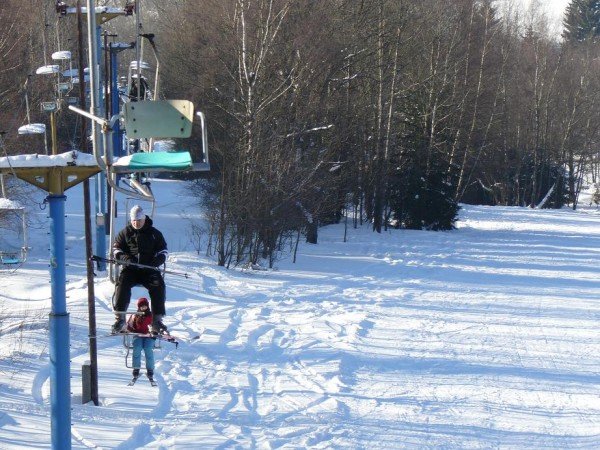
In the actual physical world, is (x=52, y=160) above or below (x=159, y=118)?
below

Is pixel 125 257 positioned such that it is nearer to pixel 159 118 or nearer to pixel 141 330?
pixel 141 330

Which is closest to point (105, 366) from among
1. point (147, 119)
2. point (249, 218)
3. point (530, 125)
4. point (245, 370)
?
point (245, 370)

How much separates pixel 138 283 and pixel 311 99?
46.6 ft

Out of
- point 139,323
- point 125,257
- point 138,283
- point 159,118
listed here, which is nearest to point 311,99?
point 138,283

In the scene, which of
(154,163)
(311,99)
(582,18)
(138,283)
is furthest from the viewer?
(582,18)

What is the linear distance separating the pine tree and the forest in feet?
127

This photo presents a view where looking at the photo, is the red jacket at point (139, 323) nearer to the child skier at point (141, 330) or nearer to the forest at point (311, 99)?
the child skier at point (141, 330)

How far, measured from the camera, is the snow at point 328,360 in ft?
29.7

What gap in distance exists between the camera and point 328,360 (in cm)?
1223

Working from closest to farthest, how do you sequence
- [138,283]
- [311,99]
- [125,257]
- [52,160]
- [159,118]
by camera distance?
1. [159,118]
2. [52,160]
3. [125,257]
4. [138,283]
5. [311,99]

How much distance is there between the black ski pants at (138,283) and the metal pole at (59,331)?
2.10m

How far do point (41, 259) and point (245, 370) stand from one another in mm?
10517

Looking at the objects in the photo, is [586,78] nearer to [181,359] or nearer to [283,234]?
[283,234]

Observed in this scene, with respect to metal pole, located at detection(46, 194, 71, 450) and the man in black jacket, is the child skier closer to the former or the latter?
the man in black jacket
